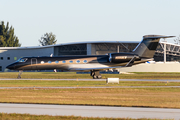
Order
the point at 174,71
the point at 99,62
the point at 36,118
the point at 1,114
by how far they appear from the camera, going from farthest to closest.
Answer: the point at 174,71 < the point at 99,62 < the point at 1,114 < the point at 36,118

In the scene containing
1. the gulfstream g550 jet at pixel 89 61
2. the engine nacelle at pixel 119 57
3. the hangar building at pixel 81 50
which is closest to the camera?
the engine nacelle at pixel 119 57

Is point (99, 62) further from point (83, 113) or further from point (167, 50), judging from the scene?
point (167, 50)

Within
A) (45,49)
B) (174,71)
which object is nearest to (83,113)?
(174,71)

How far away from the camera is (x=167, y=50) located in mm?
75688

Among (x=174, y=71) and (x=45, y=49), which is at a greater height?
(x=45, y=49)

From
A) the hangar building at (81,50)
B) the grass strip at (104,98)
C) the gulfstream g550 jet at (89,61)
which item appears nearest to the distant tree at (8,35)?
the hangar building at (81,50)

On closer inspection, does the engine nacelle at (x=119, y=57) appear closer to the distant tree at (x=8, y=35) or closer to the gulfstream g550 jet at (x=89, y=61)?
the gulfstream g550 jet at (x=89, y=61)

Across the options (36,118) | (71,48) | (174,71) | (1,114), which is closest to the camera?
(36,118)

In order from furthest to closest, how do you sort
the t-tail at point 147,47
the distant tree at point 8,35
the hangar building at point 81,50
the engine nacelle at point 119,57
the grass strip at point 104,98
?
the distant tree at point 8,35 < the hangar building at point 81,50 < the t-tail at point 147,47 < the engine nacelle at point 119,57 < the grass strip at point 104,98

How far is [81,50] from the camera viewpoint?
83.9 m

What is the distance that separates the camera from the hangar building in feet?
254

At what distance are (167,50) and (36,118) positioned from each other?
6846cm

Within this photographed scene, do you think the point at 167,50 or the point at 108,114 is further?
the point at 167,50

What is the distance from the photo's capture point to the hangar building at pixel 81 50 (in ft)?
254
